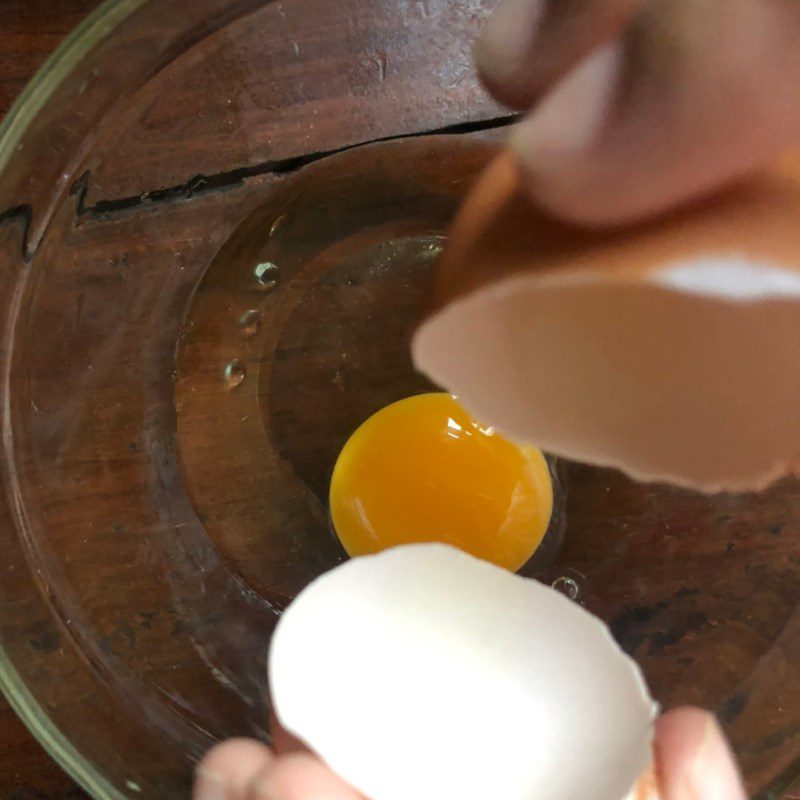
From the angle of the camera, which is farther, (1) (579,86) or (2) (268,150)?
(2) (268,150)

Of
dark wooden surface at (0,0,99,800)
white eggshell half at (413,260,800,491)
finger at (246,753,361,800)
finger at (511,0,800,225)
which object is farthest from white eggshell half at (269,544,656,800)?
dark wooden surface at (0,0,99,800)

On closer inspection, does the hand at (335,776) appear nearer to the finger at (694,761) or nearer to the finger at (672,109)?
the finger at (694,761)

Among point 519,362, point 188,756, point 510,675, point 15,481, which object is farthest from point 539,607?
point 15,481

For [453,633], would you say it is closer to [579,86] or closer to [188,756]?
[188,756]

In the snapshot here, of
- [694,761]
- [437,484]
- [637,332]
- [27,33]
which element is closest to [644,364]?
[637,332]

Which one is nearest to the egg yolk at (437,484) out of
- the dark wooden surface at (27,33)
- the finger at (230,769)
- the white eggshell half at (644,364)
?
the white eggshell half at (644,364)

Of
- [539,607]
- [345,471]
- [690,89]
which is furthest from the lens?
[345,471]

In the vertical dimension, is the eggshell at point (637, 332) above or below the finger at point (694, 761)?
above

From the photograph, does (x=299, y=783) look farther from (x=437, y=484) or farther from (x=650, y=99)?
(x=650, y=99)
